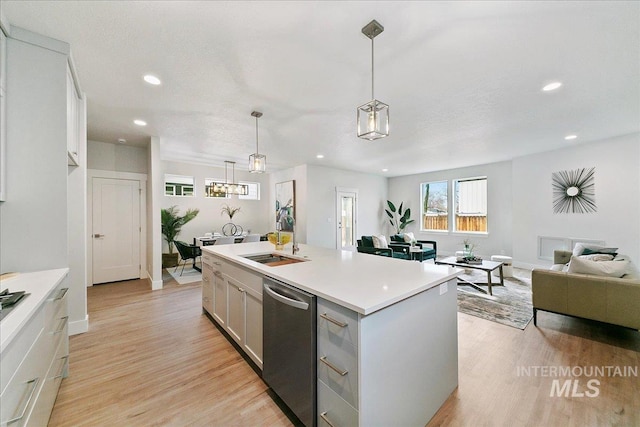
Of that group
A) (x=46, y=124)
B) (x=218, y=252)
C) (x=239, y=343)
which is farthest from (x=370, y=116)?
(x=46, y=124)

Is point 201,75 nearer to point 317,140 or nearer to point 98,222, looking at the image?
point 317,140

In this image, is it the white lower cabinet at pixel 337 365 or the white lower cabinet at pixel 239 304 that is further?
the white lower cabinet at pixel 239 304

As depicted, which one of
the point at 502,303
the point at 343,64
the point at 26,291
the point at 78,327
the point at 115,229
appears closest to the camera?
the point at 26,291

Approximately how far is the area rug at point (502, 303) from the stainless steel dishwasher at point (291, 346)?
9.11ft

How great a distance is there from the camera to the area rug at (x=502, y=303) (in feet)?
10.4

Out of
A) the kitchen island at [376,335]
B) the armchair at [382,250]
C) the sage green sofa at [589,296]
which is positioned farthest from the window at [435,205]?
the kitchen island at [376,335]

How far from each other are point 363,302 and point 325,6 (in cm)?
188

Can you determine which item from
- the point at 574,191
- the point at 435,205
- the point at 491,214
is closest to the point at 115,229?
the point at 435,205

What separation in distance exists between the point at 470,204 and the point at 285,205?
5.51 m

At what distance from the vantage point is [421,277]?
170 centimetres

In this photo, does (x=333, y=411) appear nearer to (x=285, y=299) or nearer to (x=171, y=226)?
(x=285, y=299)

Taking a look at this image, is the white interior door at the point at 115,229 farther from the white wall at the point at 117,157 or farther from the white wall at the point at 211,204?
the white wall at the point at 211,204

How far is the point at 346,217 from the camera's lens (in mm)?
7805

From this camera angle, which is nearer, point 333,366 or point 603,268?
point 333,366
